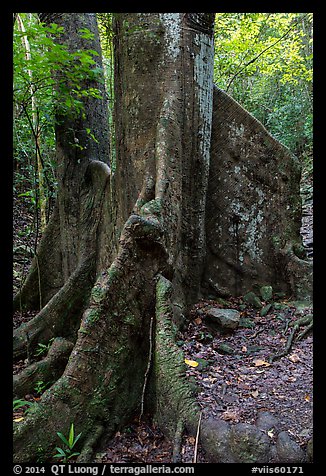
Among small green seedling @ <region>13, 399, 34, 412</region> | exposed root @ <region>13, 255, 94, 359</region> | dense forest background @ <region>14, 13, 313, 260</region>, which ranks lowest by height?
small green seedling @ <region>13, 399, 34, 412</region>

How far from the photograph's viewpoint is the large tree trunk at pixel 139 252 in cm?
266

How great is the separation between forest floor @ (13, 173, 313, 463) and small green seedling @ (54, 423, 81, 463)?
0.65 ft

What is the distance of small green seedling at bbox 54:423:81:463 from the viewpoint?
8.30 ft

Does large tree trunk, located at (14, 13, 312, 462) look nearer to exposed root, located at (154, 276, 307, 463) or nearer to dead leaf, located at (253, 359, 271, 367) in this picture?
exposed root, located at (154, 276, 307, 463)

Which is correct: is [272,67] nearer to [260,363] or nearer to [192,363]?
[260,363]

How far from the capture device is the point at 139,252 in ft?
10.3

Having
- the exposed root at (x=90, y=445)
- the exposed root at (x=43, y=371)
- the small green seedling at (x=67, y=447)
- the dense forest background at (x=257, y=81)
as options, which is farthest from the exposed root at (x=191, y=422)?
the dense forest background at (x=257, y=81)

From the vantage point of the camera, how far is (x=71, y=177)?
18.3 ft

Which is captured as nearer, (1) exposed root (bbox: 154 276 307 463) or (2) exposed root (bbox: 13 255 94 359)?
(1) exposed root (bbox: 154 276 307 463)

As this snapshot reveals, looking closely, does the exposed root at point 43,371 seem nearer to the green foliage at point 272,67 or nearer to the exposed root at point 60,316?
the exposed root at point 60,316

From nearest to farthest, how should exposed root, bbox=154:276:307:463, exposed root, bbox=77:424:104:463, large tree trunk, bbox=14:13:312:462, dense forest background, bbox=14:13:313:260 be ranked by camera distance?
exposed root, bbox=154:276:307:463
exposed root, bbox=77:424:104:463
large tree trunk, bbox=14:13:312:462
dense forest background, bbox=14:13:313:260

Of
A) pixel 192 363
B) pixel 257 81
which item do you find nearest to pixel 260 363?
pixel 192 363

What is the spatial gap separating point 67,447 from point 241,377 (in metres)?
1.64

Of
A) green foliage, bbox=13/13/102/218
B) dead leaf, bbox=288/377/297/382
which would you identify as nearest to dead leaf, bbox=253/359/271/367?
dead leaf, bbox=288/377/297/382
